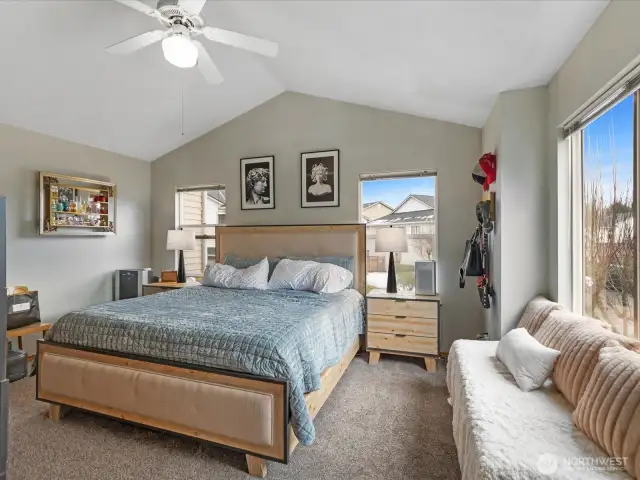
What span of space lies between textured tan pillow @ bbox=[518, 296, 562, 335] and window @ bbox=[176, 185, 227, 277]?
363 cm

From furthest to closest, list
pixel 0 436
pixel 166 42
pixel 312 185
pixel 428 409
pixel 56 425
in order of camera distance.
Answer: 1. pixel 312 185
2. pixel 428 409
3. pixel 56 425
4. pixel 166 42
5. pixel 0 436

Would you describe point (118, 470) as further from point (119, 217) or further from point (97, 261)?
point (119, 217)

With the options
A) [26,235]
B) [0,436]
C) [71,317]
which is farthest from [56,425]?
[26,235]

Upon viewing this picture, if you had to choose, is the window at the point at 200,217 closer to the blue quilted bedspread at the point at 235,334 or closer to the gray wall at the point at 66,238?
the gray wall at the point at 66,238

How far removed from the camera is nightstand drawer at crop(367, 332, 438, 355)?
3.05 metres

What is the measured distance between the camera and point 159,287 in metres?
4.09

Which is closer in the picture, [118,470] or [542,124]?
[118,470]

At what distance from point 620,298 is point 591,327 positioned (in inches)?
11.6

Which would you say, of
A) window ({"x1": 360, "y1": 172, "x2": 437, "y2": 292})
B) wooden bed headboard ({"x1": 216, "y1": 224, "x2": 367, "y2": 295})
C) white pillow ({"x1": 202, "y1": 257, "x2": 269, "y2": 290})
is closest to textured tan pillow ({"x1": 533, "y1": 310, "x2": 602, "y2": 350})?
window ({"x1": 360, "y1": 172, "x2": 437, "y2": 292})

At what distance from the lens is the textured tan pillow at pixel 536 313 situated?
6.87 feet

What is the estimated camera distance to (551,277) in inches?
93.9

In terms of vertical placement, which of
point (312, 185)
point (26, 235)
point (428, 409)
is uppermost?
point (312, 185)
